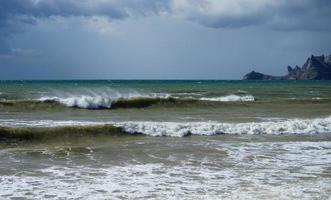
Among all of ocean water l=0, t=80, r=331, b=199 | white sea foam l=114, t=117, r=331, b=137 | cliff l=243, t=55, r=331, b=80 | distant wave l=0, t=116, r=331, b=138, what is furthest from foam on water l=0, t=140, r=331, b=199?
cliff l=243, t=55, r=331, b=80

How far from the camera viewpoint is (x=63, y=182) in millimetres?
10078

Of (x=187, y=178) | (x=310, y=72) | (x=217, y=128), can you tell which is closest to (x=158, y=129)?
(x=217, y=128)

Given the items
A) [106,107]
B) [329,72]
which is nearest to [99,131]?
[106,107]

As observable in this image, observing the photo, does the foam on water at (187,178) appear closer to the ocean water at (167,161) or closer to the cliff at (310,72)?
the ocean water at (167,161)

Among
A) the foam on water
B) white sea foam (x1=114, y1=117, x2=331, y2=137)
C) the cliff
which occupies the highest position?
the cliff

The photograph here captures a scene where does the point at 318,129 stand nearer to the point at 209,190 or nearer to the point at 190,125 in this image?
the point at 190,125

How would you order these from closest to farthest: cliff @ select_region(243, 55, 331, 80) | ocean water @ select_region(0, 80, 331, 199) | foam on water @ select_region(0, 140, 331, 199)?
foam on water @ select_region(0, 140, 331, 199), ocean water @ select_region(0, 80, 331, 199), cliff @ select_region(243, 55, 331, 80)

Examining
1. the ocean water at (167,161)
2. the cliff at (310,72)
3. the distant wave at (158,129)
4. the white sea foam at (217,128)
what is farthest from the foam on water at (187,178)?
the cliff at (310,72)

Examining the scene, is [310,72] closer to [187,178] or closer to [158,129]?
[158,129]

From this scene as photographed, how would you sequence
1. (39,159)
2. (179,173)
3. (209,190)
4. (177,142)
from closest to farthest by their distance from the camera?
(209,190), (179,173), (39,159), (177,142)

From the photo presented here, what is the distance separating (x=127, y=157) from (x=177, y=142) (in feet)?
11.3

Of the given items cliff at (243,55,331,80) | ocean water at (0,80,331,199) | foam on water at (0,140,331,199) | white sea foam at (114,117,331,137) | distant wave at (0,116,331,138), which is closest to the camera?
foam on water at (0,140,331,199)

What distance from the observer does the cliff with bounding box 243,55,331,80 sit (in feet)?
520

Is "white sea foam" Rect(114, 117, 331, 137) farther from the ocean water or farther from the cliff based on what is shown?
the cliff
